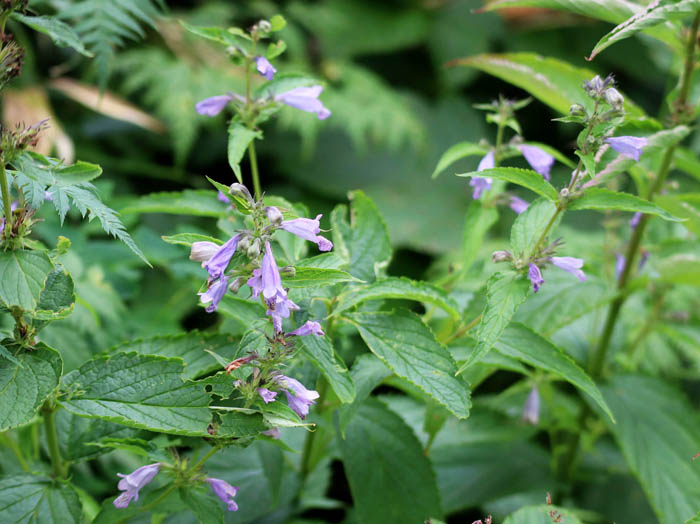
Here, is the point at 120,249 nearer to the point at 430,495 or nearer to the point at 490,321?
the point at 430,495

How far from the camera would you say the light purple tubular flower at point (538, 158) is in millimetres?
1015

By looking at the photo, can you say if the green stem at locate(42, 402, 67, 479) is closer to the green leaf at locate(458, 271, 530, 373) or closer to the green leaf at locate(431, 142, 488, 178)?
the green leaf at locate(458, 271, 530, 373)

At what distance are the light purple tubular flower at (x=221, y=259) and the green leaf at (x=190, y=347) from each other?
0.71 feet

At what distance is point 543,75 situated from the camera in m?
1.12

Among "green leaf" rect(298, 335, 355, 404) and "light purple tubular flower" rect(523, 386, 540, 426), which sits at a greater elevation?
"green leaf" rect(298, 335, 355, 404)

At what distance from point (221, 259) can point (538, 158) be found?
1.81ft

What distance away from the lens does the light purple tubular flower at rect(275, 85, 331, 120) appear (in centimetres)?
99

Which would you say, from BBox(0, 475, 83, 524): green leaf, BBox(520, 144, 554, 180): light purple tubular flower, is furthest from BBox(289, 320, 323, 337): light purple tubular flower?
BBox(520, 144, 554, 180): light purple tubular flower

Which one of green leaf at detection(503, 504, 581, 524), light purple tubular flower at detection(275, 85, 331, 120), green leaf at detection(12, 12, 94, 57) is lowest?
green leaf at detection(503, 504, 581, 524)

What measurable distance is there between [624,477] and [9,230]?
1.37 meters

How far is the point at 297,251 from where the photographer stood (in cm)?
91

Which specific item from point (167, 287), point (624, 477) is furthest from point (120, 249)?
point (624, 477)

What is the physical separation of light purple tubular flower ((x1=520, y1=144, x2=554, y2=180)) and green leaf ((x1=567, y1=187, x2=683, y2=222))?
172 millimetres

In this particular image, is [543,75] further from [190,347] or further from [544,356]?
[190,347]
